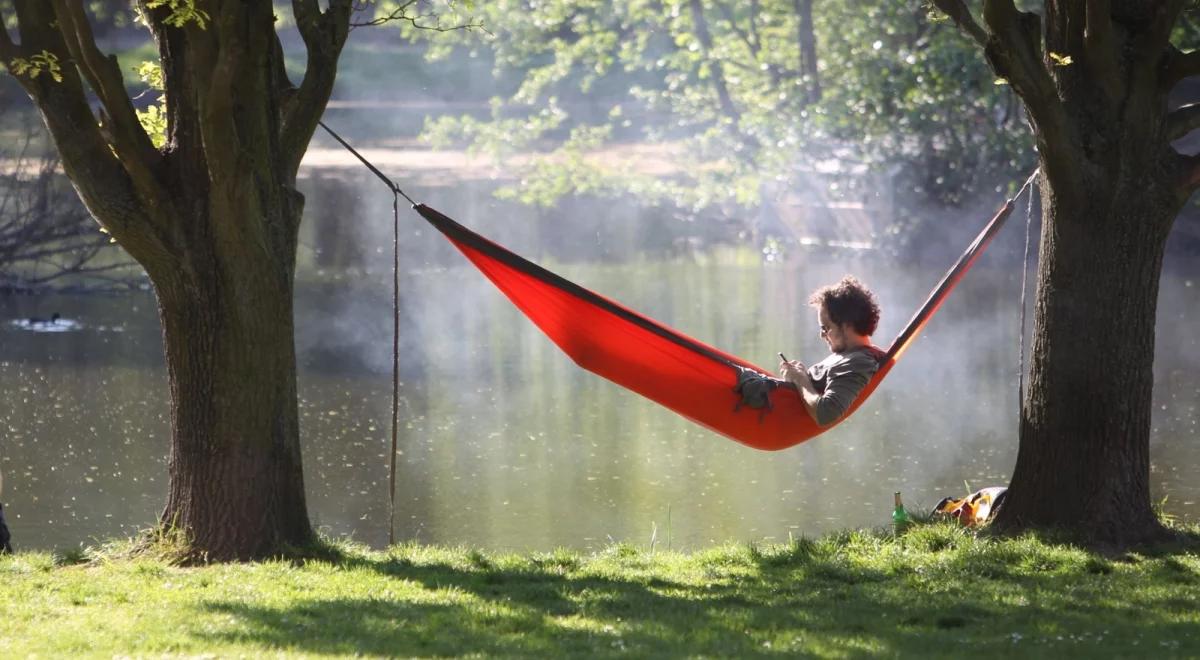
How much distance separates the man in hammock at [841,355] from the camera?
18.2 feet

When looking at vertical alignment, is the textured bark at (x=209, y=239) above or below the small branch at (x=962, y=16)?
below

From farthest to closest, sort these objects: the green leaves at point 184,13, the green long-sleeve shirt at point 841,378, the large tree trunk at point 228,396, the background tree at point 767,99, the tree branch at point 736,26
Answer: the tree branch at point 736,26
the background tree at point 767,99
the green long-sleeve shirt at point 841,378
the large tree trunk at point 228,396
the green leaves at point 184,13

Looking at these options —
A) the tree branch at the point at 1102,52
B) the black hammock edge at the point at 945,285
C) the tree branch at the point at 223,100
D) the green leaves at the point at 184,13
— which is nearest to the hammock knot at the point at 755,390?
the black hammock edge at the point at 945,285

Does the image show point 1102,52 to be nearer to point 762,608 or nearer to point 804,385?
point 804,385

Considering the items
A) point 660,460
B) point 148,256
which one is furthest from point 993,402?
point 148,256

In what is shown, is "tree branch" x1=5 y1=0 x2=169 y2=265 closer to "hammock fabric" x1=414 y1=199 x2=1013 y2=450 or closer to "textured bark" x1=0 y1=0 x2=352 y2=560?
"textured bark" x1=0 y1=0 x2=352 y2=560

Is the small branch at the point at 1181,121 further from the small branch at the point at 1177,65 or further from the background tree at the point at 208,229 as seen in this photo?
the background tree at the point at 208,229

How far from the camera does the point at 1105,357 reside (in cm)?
550

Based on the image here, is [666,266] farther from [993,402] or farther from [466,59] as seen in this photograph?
[466,59]

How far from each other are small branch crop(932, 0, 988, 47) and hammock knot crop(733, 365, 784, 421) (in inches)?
57.4

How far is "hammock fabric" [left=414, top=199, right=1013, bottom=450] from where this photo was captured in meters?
5.63

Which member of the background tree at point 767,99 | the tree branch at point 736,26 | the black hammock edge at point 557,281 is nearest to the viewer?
the black hammock edge at point 557,281

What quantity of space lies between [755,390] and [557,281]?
842mm

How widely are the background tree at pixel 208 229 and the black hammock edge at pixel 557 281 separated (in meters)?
0.59
